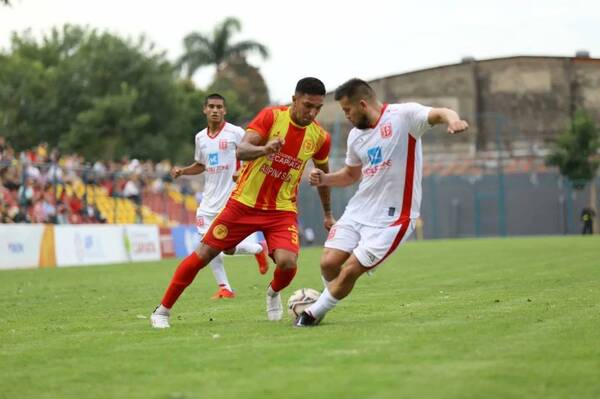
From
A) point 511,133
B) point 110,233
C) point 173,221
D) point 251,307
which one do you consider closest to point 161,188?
point 173,221

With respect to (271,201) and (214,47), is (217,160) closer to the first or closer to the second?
(271,201)

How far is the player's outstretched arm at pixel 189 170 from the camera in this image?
49.1ft

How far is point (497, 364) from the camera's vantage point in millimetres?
7723

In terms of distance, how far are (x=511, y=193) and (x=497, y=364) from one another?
5574 cm

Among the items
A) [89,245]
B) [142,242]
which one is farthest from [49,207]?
[142,242]

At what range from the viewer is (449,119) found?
9.62 meters

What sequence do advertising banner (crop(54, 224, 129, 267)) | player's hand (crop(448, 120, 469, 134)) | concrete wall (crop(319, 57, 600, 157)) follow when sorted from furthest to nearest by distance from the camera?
concrete wall (crop(319, 57, 600, 157)), advertising banner (crop(54, 224, 129, 267)), player's hand (crop(448, 120, 469, 134))

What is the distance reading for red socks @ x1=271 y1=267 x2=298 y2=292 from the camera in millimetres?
11516

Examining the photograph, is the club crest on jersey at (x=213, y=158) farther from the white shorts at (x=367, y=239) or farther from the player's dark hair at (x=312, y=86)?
the white shorts at (x=367, y=239)

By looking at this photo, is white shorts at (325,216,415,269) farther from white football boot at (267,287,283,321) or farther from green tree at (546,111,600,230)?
green tree at (546,111,600,230)

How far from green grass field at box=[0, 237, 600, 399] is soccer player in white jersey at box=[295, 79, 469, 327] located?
0.50 m

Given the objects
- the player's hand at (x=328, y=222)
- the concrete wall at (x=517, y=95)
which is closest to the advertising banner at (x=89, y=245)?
the player's hand at (x=328, y=222)

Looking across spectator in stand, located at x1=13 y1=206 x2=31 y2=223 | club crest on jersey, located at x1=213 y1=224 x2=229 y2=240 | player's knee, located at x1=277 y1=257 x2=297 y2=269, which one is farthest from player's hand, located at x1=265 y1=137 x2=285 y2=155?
spectator in stand, located at x1=13 y1=206 x2=31 y2=223

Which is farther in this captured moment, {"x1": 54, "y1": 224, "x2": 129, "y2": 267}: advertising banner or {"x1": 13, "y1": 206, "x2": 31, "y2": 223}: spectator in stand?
{"x1": 54, "y1": 224, "x2": 129, "y2": 267}: advertising banner
